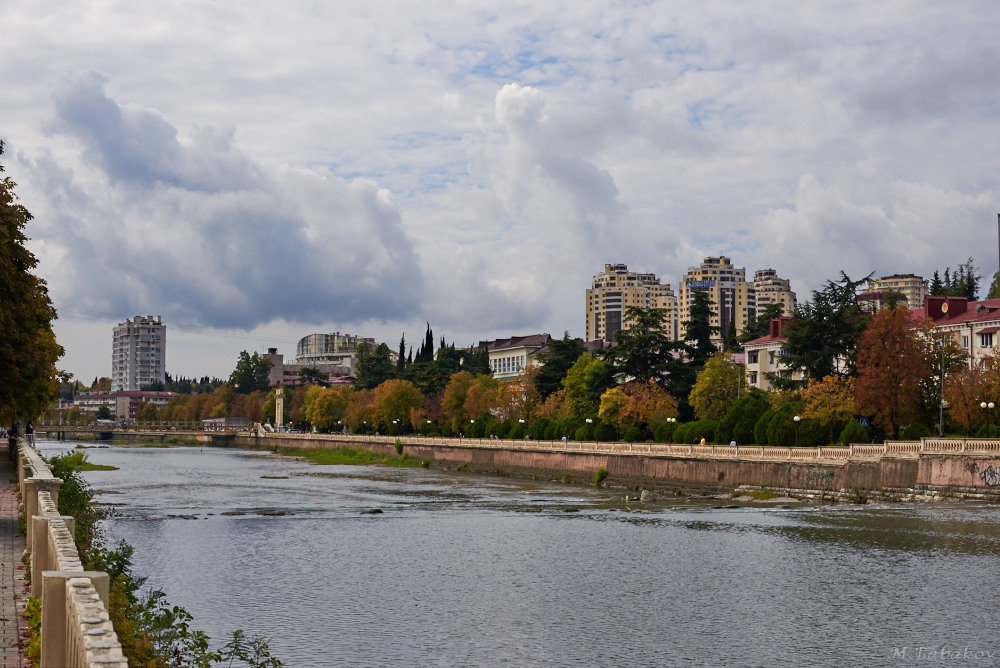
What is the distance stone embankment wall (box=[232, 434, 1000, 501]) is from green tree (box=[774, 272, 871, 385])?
11.8m

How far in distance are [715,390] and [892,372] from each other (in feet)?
82.1

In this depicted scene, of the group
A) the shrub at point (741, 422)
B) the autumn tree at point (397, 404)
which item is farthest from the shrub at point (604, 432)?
the autumn tree at point (397, 404)

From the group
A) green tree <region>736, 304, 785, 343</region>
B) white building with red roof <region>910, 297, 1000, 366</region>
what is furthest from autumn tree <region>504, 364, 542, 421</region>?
white building with red roof <region>910, 297, 1000, 366</region>

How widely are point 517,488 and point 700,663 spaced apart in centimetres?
5355

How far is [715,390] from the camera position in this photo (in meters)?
91.5

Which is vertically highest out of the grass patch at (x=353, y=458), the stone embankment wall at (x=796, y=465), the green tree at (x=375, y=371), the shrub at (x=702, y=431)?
the green tree at (x=375, y=371)

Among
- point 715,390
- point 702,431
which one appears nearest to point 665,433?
point 702,431

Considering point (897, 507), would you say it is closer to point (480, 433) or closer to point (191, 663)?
point (191, 663)

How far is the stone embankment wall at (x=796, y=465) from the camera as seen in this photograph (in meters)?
53.2

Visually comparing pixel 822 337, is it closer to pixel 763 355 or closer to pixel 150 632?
pixel 763 355

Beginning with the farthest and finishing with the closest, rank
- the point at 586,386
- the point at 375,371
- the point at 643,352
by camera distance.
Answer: the point at 375,371 → the point at 586,386 → the point at 643,352

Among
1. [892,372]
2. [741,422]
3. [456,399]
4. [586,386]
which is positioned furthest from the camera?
[456,399]

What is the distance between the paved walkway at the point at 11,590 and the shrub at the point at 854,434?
163 ft

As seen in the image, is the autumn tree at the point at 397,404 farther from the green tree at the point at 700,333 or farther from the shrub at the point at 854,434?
the shrub at the point at 854,434
